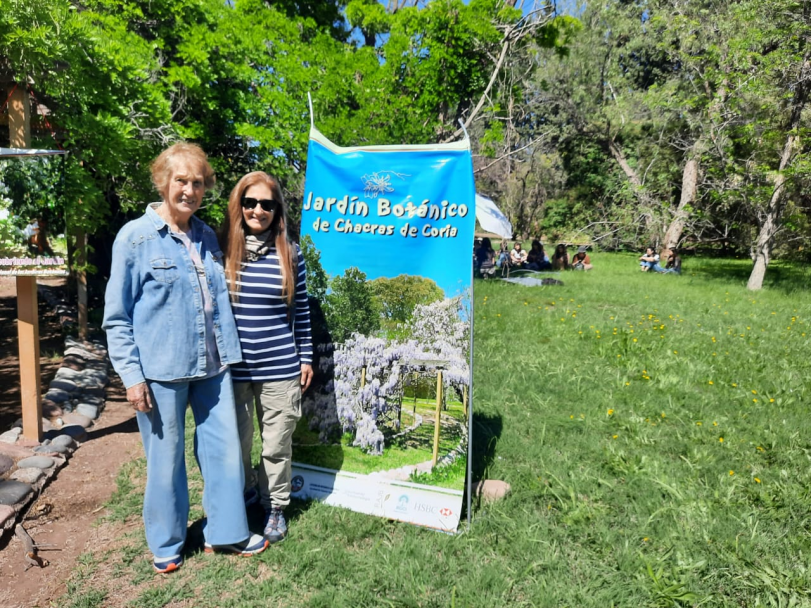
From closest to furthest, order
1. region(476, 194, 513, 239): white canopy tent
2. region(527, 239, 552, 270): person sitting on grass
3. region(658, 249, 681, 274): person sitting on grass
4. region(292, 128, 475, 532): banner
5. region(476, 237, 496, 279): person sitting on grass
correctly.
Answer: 1. region(292, 128, 475, 532): banner
2. region(476, 194, 513, 239): white canopy tent
3. region(476, 237, 496, 279): person sitting on grass
4. region(658, 249, 681, 274): person sitting on grass
5. region(527, 239, 552, 270): person sitting on grass

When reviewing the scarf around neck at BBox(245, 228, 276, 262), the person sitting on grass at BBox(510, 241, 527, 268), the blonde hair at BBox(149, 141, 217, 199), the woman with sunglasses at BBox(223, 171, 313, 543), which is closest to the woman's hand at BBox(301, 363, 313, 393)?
the woman with sunglasses at BBox(223, 171, 313, 543)

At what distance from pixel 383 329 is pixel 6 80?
334 cm

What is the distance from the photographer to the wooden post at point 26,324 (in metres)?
3.83

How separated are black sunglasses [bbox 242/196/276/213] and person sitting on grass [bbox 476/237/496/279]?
1226 centimetres

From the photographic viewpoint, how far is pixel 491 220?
12133 millimetres

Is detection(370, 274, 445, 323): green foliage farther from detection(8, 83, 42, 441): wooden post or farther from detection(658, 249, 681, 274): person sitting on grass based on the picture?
detection(658, 249, 681, 274): person sitting on grass

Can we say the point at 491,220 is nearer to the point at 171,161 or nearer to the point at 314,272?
the point at 314,272

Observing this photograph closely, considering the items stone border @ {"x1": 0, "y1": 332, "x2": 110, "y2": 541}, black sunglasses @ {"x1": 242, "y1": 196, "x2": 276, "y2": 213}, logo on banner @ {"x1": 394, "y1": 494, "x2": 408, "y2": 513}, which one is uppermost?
black sunglasses @ {"x1": 242, "y1": 196, "x2": 276, "y2": 213}

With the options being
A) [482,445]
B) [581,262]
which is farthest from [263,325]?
[581,262]

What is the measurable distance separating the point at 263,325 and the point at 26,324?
86.7 inches

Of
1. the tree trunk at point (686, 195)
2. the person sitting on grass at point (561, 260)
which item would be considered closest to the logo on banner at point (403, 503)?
the person sitting on grass at point (561, 260)

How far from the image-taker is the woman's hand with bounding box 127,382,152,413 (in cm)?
242

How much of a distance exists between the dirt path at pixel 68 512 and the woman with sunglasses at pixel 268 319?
3.46 feet

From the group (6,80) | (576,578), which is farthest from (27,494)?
(576,578)
